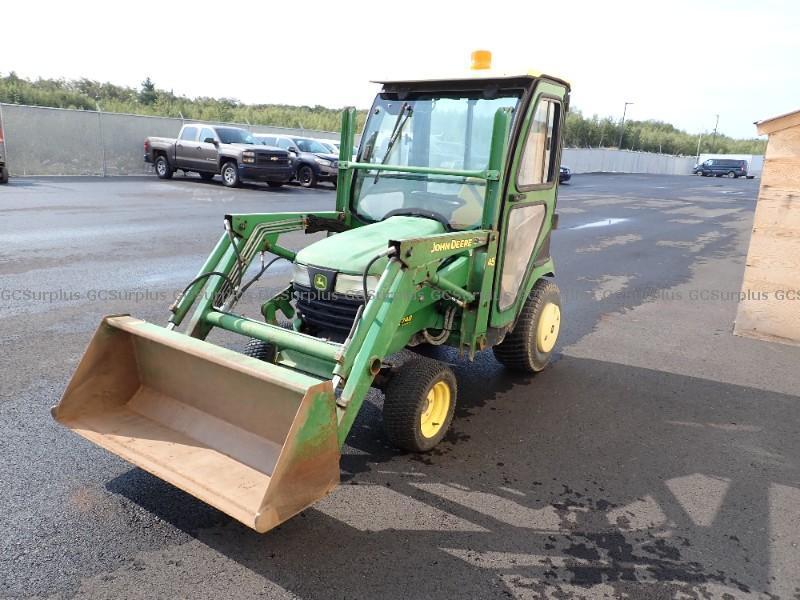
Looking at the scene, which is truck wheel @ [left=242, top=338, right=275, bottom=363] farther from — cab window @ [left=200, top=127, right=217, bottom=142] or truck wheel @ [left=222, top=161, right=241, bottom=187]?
cab window @ [left=200, top=127, right=217, bottom=142]

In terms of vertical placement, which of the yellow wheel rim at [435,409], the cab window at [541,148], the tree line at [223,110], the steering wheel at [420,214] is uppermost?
the tree line at [223,110]

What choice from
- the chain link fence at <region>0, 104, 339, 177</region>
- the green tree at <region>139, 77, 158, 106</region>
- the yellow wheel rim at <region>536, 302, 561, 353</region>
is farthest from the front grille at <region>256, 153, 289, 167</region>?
the green tree at <region>139, 77, 158, 106</region>

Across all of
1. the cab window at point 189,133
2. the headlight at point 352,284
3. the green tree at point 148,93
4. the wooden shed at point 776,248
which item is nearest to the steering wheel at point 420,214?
the headlight at point 352,284

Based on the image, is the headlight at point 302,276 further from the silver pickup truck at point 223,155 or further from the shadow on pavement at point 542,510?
the silver pickup truck at point 223,155

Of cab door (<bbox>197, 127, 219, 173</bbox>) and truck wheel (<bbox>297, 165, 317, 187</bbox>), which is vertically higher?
cab door (<bbox>197, 127, 219, 173</bbox>)

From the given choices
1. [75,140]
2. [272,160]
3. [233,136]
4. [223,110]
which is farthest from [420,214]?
[223,110]

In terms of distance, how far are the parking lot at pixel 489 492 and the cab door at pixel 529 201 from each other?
87 cm

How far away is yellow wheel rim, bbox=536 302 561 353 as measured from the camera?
5.52 metres

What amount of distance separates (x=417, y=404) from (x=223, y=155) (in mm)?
18071

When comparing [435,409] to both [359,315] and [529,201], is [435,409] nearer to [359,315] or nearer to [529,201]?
[359,315]

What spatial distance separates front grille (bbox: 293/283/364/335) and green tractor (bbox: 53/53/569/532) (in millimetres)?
11

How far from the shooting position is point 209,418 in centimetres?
352

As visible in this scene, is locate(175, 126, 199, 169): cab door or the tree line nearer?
locate(175, 126, 199, 169): cab door

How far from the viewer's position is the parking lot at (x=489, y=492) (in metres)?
2.89
